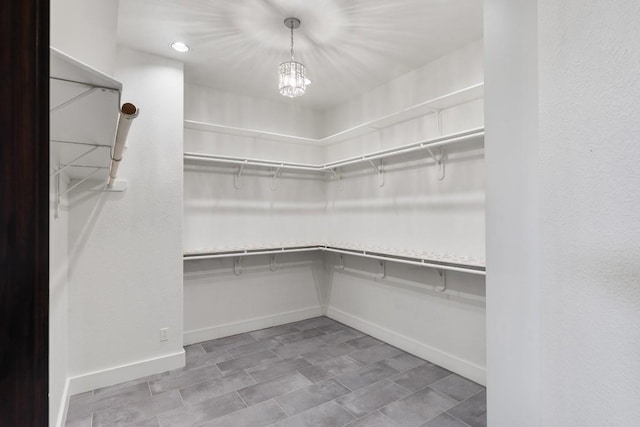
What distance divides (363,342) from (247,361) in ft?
3.86

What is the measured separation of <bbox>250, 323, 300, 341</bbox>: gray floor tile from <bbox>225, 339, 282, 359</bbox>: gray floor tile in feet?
0.43

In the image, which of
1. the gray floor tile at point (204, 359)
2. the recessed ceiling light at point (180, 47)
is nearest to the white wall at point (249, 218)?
the gray floor tile at point (204, 359)

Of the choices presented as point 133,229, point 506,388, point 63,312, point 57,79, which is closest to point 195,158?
point 133,229

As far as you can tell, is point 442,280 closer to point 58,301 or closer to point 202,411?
point 202,411

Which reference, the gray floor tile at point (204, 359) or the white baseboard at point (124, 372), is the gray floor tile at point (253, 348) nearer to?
the gray floor tile at point (204, 359)

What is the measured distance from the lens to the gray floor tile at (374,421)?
200cm

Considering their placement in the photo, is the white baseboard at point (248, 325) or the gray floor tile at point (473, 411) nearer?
the gray floor tile at point (473, 411)

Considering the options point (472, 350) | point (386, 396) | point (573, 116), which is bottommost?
point (386, 396)

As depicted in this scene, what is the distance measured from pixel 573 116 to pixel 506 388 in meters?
→ 1.06

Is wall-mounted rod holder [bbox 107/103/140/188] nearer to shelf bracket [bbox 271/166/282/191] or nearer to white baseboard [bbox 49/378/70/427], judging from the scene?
white baseboard [bbox 49/378/70/427]

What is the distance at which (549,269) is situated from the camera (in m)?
0.88

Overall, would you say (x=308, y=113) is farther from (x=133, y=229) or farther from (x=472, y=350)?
(x=472, y=350)

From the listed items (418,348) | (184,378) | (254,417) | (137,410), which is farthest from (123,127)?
(418,348)
